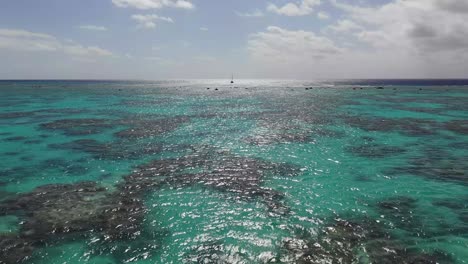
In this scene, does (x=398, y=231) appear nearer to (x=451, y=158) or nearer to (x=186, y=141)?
(x=451, y=158)

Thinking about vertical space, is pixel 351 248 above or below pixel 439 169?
below

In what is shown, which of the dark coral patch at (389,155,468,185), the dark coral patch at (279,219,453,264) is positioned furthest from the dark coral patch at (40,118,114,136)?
the dark coral patch at (389,155,468,185)

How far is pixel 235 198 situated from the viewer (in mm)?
24031

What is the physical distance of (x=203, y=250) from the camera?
1742cm

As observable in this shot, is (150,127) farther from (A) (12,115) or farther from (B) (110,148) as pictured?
(A) (12,115)

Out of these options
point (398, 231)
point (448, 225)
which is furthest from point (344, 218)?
point (448, 225)

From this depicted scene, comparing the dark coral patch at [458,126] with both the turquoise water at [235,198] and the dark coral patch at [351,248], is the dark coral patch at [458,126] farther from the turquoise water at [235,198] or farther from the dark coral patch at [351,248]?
the dark coral patch at [351,248]

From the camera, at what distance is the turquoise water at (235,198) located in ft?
57.0

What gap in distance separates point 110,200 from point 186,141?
20634 mm

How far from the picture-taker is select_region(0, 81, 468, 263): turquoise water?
683 inches

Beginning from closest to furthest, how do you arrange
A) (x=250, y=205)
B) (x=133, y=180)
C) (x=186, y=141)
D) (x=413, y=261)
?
(x=413, y=261), (x=250, y=205), (x=133, y=180), (x=186, y=141)

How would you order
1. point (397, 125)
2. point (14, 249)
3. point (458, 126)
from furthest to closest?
point (397, 125) < point (458, 126) < point (14, 249)

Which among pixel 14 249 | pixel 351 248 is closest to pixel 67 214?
pixel 14 249

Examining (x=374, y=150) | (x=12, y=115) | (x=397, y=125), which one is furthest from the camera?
(x=12, y=115)
